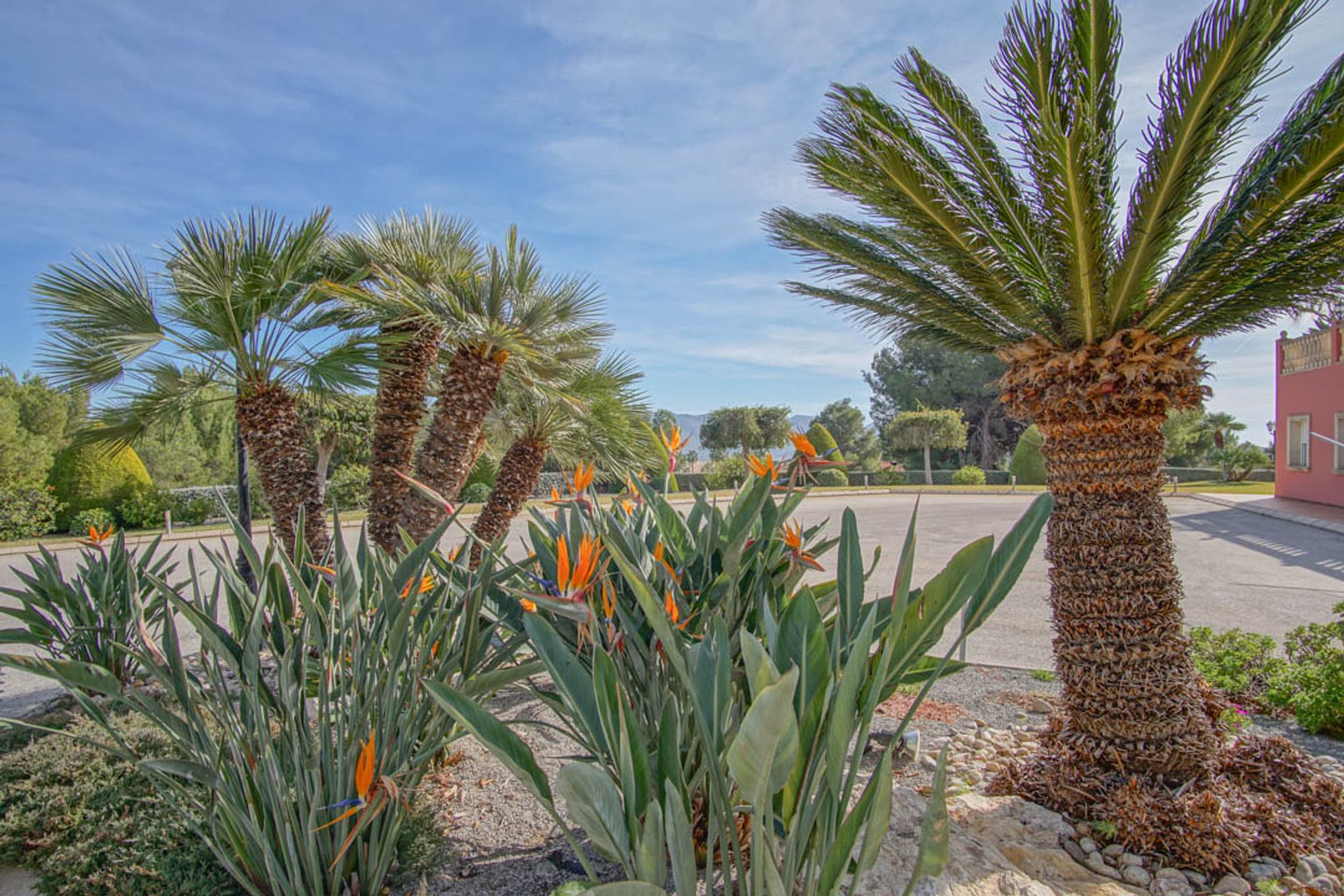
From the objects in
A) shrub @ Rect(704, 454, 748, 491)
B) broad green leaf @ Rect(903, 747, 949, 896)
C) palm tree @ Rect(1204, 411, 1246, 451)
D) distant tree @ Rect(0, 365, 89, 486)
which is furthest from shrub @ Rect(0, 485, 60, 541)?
palm tree @ Rect(1204, 411, 1246, 451)

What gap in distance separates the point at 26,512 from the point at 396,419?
50.3ft

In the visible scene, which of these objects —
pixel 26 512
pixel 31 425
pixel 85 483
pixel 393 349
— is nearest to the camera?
pixel 393 349

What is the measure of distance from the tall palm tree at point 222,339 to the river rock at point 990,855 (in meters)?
4.22

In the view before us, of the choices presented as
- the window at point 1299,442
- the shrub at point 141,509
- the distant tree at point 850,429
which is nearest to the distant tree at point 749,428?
the distant tree at point 850,429

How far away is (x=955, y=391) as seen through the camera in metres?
37.0

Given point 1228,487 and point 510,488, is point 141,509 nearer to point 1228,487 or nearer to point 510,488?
point 510,488

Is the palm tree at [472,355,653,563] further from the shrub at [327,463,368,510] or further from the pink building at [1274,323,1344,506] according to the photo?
the pink building at [1274,323,1344,506]

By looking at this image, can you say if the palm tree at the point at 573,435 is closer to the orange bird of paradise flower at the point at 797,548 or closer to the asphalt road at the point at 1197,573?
the asphalt road at the point at 1197,573

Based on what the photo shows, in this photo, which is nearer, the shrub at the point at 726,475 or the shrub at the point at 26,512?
the shrub at the point at 26,512

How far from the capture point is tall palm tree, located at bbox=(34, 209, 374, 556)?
15.9 ft

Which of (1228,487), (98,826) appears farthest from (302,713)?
(1228,487)

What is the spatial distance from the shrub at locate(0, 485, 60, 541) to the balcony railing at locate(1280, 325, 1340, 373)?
1115 inches

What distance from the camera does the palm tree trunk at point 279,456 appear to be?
5.23m

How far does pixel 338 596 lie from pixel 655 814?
1174 mm
